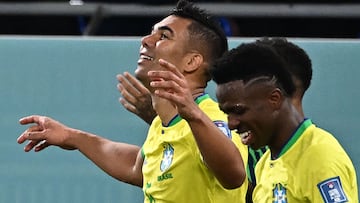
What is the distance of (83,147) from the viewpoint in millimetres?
3895

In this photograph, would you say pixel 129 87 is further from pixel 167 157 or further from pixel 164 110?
pixel 167 157

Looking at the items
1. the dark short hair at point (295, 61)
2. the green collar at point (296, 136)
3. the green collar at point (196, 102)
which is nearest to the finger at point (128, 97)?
the green collar at point (196, 102)

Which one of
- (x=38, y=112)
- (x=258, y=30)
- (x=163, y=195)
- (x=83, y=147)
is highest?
(x=258, y=30)

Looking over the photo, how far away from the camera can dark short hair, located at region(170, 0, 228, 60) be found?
367 centimetres

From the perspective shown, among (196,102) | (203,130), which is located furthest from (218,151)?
(196,102)

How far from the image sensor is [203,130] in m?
3.04

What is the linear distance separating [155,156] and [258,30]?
239 centimetres

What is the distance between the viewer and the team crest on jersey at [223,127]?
3.33 m

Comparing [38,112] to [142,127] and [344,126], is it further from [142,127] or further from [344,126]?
[344,126]

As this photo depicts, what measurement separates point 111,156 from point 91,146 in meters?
0.09

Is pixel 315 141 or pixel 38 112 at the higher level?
pixel 38 112

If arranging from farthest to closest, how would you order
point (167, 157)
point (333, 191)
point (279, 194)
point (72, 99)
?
point (72, 99)
point (167, 157)
point (279, 194)
point (333, 191)

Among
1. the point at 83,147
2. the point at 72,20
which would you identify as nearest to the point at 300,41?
the point at 83,147

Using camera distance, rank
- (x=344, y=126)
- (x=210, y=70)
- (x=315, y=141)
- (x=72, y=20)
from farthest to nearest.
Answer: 1. (x=72, y=20)
2. (x=344, y=126)
3. (x=210, y=70)
4. (x=315, y=141)
